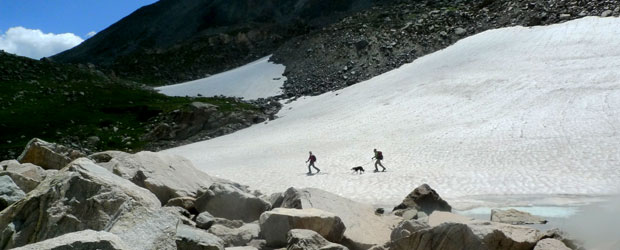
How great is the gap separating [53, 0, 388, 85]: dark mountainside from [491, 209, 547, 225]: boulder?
7264 centimetres

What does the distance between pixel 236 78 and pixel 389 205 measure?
2251 inches

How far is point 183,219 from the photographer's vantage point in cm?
1163

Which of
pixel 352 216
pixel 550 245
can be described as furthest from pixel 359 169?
pixel 550 245

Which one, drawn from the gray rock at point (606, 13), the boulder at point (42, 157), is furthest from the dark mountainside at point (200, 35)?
the boulder at point (42, 157)

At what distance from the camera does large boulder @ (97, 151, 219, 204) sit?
48.9ft

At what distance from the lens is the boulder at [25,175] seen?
1338 centimetres

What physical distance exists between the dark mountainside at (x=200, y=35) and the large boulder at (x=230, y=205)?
248ft

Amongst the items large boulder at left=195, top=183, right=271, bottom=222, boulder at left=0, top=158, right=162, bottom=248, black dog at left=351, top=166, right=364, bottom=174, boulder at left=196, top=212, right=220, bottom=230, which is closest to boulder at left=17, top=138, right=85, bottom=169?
large boulder at left=195, top=183, right=271, bottom=222

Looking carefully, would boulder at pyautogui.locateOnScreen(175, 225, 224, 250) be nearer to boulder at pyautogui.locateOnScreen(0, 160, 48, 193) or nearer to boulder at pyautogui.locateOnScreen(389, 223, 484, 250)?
boulder at pyautogui.locateOnScreen(389, 223, 484, 250)

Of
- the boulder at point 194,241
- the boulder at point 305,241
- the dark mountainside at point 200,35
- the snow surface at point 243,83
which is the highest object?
the dark mountainside at point 200,35

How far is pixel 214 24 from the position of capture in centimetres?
11062

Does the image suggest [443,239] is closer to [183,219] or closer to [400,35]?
[183,219]

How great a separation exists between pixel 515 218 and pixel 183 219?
1042 cm

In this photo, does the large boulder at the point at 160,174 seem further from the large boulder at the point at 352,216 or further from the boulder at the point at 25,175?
the large boulder at the point at 352,216
